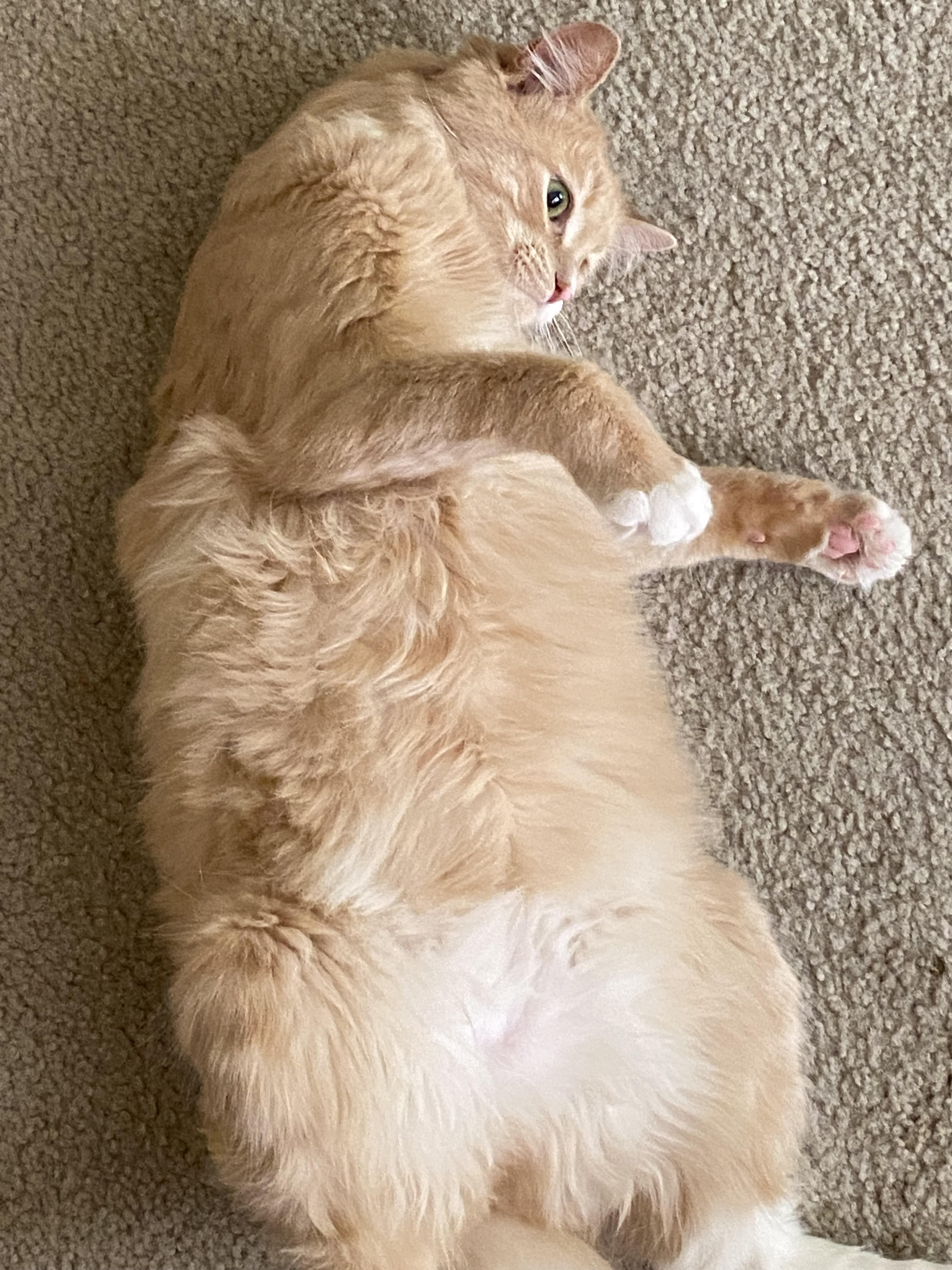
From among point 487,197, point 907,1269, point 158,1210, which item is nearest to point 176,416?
point 487,197

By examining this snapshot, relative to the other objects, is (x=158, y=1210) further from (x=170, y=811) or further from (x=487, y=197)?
(x=487, y=197)

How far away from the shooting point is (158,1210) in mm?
1458

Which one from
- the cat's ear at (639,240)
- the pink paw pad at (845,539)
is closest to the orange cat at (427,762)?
the cat's ear at (639,240)

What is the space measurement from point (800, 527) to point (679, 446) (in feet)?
0.65

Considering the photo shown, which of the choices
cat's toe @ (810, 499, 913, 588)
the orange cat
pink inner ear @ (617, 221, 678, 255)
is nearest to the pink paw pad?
cat's toe @ (810, 499, 913, 588)

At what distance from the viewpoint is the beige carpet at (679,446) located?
4.78 ft

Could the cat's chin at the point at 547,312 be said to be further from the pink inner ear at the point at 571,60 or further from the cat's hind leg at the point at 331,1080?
the cat's hind leg at the point at 331,1080

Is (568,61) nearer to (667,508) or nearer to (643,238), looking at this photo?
(643,238)

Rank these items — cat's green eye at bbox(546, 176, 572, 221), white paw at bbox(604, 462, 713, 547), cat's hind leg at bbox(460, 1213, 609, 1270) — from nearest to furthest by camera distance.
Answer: white paw at bbox(604, 462, 713, 547), cat's hind leg at bbox(460, 1213, 609, 1270), cat's green eye at bbox(546, 176, 572, 221)

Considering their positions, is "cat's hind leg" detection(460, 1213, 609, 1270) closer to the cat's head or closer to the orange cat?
the orange cat

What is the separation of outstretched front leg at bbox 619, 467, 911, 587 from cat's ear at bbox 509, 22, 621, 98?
501 millimetres

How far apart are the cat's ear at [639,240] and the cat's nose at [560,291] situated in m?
0.13

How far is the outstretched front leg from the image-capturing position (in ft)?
4.78

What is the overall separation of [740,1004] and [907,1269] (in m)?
0.40
